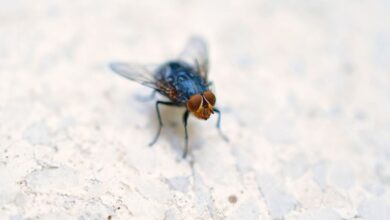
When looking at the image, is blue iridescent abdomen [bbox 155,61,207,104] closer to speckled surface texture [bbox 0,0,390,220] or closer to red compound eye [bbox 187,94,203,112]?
red compound eye [bbox 187,94,203,112]

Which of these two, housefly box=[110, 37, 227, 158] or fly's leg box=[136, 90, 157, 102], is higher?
housefly box=[110, 37, 227, 158]

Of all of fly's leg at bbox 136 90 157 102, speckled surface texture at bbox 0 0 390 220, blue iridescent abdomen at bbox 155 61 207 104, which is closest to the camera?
speckled surface texture at bbox 0 0 390 220

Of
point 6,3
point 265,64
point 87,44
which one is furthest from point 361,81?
point 6,3

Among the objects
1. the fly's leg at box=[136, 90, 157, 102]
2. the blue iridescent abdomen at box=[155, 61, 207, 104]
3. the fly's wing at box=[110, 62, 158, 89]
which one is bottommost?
the fly's leg at box=[136, 90, 157, 102]

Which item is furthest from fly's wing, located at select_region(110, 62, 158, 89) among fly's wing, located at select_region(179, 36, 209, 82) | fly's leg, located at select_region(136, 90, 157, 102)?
fly's wing, located at select_region(179, 36, 209, 82)

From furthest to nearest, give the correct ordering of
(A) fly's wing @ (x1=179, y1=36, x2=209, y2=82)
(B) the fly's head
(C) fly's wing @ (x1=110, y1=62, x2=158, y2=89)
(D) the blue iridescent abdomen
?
1. (A) fly's wing @ (x1=179, y1=36, x2=209, y2=82)
2. (C) fly's wing @ (x1=110, y1=62, x2=158, y2=89)
3. (D) the blue iridescent abdomen
4. (B) the fly's head

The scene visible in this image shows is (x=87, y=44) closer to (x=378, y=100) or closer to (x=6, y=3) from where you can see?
(x=6, y=3)

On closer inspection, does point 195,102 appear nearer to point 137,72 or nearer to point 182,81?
point 182,81
